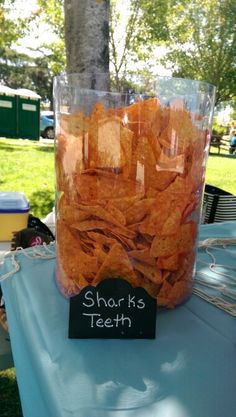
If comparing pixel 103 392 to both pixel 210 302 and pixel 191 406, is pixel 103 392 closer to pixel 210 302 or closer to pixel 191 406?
pixel 191 406

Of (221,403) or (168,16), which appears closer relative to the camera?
(221,403)

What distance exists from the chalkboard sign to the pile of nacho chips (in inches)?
1.4

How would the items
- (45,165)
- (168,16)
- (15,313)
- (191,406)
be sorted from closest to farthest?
(191,406) < (15,313) < (45,165) < (168,16)

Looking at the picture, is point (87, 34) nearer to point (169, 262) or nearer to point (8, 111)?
point (169, 262)

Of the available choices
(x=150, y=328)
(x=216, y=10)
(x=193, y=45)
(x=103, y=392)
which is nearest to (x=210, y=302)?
(x=150, y=328)

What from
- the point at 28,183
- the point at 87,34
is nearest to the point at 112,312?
the point at 87,34

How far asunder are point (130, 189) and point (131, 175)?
2 centimetres

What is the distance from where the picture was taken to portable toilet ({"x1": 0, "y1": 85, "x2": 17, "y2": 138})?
9.50 metres

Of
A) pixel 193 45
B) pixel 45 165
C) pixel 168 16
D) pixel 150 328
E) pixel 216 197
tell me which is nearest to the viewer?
pixel 150 328

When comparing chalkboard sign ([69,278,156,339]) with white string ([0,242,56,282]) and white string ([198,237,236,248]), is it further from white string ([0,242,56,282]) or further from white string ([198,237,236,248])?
white string ([198,237,236,248])

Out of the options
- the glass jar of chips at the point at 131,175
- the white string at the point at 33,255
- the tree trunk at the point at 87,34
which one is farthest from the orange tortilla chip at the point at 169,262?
the tree trunk at the point at 87,34

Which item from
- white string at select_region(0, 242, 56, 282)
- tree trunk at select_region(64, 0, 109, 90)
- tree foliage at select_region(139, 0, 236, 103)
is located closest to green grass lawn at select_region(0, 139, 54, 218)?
tree trunk at select_region(64, 0, 109, 90)

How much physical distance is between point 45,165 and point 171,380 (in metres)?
4.34

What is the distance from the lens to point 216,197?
1700 millimetres
